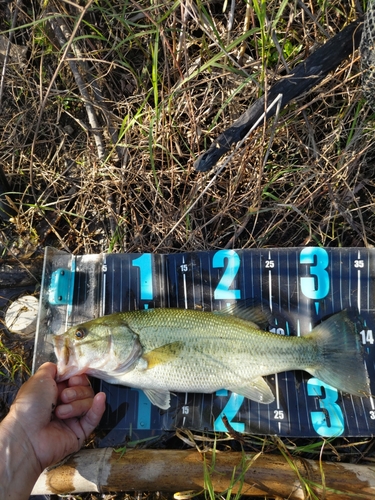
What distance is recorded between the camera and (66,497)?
318cm

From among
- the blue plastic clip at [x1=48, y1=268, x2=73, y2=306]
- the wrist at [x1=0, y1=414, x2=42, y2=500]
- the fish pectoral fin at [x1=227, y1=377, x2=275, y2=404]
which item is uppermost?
the blue plastic clip at [x1=48, y1=268, x2=73, y2=306]

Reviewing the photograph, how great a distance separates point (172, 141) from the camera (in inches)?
136

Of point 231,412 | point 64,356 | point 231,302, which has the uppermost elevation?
point 231,302

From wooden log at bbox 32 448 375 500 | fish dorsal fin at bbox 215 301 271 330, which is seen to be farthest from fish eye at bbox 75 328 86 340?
fish dorsal fin at bbox 215 301 271 330

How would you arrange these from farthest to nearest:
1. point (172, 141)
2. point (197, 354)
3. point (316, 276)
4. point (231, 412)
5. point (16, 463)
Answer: point (172, 141) → point (316, 276) → point (231, 412) → point (197, 354) → point (16, 463)

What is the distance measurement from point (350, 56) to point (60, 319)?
307cm

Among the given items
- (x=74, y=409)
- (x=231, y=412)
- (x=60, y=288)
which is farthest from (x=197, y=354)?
(x=60, y=288)

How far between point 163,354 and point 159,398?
37 centimetres

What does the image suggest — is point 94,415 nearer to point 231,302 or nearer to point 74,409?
point 74,409

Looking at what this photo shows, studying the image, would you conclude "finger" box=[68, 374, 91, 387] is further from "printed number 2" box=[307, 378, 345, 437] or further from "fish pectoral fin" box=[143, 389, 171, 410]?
"printed number 2" box=[307, 378, 345, 437]

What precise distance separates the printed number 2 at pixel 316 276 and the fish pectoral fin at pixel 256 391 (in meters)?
0.79

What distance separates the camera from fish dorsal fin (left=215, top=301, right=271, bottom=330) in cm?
312

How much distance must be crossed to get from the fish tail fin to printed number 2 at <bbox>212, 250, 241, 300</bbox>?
2.29 feet

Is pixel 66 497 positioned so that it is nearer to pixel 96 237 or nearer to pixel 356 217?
pixel 96 237
